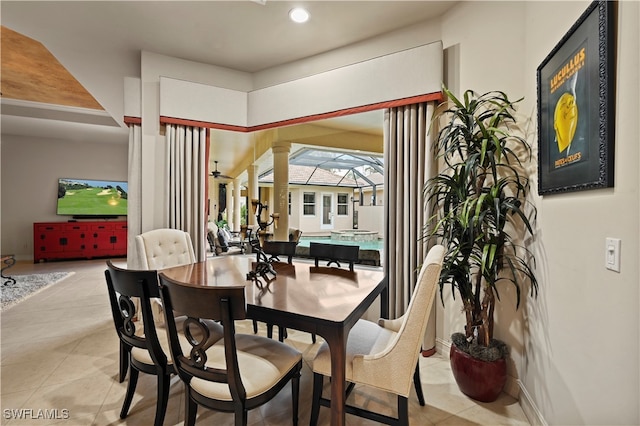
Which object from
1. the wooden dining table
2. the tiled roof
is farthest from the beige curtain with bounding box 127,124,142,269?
the tiled roof

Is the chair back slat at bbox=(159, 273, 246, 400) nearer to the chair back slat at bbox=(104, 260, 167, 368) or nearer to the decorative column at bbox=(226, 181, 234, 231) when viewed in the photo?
the chair back slat at bbox=(104, 260, 167, 368)

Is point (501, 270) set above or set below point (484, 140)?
below

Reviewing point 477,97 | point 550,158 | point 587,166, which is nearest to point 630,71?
point 587,166

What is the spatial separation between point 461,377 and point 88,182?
8.64m

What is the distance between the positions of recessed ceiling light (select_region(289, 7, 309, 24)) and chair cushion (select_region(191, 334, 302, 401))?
8.53 feet

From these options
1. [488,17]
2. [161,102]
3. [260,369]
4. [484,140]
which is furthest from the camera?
[161,102]

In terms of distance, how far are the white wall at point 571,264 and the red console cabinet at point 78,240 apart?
7972mm

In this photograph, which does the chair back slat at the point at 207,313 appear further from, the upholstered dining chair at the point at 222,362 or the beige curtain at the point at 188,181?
the beige curtain at the point at 188,181

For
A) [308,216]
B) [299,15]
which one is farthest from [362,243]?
[299,15]

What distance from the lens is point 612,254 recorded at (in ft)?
3.70

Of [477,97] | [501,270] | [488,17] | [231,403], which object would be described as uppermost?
[488,17]

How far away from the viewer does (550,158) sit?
1596mm

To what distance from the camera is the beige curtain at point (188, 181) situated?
335cm

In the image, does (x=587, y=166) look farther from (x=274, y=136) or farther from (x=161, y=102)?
(x=161, y=102)
